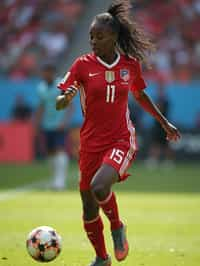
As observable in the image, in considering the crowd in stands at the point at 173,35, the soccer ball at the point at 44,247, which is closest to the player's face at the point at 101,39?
the soccer ball at the point at 44,247

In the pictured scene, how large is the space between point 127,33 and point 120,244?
2.11 m

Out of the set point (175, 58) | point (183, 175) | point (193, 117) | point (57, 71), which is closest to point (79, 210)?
point (183, 175)

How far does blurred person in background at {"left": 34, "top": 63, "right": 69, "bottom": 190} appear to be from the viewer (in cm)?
1917

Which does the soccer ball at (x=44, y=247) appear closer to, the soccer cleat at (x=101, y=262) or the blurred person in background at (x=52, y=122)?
the soccer cleat at (x=101, y=262)

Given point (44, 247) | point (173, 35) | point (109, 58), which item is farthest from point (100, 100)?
point (173, 35)

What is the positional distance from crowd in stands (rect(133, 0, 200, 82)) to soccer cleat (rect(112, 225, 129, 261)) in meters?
26.1

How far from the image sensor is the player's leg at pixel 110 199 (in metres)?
9.01

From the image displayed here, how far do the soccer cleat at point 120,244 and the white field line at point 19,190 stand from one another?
8.19m

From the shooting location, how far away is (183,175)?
79.5 ft

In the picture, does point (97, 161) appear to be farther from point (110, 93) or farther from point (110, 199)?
point (110, 93)

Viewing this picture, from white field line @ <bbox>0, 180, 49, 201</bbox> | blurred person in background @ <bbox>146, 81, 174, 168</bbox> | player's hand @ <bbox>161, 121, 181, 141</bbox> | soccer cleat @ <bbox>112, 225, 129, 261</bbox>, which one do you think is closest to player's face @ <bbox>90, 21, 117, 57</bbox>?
player's hand @ <bbox>161, 121, 181, 141</bbox>

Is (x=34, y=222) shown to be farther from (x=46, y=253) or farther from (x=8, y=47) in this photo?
(x=8, y=47)

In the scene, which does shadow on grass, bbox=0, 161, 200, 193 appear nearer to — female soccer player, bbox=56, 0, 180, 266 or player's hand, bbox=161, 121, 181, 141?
player's hand, bbox=161, 121, 181, 141

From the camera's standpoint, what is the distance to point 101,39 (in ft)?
30.6
